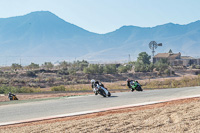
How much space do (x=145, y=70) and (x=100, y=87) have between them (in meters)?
57.2

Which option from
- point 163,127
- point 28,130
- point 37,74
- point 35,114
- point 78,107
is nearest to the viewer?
point 163,127

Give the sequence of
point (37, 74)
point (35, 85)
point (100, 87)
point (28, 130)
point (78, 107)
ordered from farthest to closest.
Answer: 1. point (37, 74)
2. point (35, 85)
3. point (100, 87)
4. point (78, 107)
5. point (28, 130)

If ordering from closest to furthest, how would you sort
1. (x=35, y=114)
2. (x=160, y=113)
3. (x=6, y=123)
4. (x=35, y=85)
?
(x=160, y=113) → (x=6, y=123) → (x=35, y=114) → (x=35, y=85)

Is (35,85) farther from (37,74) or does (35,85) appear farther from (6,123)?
(6,123)

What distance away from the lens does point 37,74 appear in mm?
62844

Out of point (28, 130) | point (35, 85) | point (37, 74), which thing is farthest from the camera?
point (37, 74)

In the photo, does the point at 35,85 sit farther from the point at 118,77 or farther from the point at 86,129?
the point at 86,129

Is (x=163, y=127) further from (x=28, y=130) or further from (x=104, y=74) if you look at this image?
(x=104, y=74)

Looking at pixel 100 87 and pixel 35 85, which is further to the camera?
pixel 35 85

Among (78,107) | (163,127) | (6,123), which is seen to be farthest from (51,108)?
(163,127)

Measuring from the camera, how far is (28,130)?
10.4m

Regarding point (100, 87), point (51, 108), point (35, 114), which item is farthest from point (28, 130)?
point (100, 87)

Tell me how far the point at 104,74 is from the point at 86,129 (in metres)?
56.0

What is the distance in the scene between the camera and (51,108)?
51.8 ft
